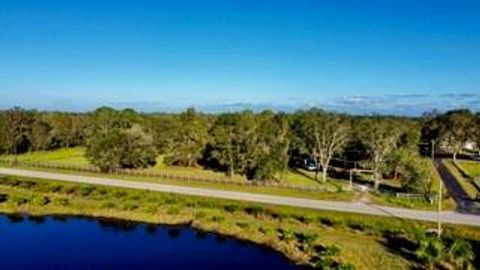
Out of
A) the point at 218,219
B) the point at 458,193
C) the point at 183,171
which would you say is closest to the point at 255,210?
the point at 218,219

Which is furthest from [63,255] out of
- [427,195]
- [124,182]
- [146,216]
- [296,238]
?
[427,195]

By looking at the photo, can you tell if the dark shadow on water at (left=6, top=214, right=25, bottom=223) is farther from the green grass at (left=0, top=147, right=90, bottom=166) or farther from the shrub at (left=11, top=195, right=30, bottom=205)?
the green grass at (left=0, top=147, right=90, bottom=166)

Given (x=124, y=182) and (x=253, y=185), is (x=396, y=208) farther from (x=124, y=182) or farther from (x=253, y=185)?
(x=124, y=182)

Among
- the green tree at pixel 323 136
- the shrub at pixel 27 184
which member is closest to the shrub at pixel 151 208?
the shrub at pixel 27 184

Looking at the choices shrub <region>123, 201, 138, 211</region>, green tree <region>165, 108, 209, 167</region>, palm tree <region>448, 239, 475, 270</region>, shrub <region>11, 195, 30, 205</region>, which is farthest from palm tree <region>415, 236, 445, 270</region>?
green tree <region>165, 108, 209, 167</region>

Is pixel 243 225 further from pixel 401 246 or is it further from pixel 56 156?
pixel 56 156

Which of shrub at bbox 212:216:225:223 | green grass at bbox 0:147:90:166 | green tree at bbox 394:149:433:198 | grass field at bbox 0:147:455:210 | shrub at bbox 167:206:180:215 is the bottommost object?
shrub at bbox 212:216:225:223

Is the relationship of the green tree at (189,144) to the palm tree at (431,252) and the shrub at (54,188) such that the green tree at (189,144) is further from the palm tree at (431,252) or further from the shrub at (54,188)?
the palm tree at (431,252)
